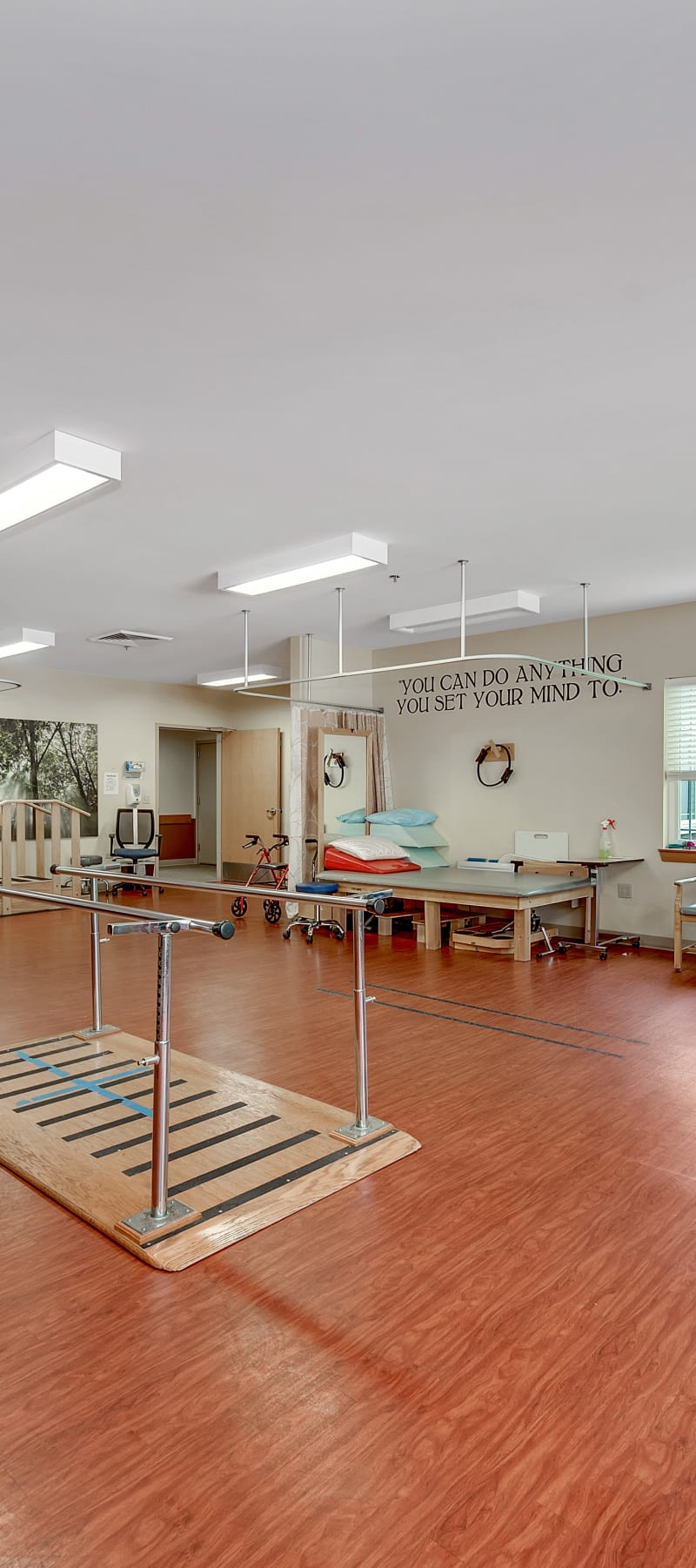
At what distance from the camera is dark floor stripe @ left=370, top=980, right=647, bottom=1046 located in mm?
4625

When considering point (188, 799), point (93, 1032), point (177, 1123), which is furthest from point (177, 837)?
point (177, 1123)

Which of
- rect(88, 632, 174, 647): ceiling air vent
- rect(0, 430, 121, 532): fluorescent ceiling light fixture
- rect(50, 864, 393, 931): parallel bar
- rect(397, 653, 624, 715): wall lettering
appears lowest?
rect(50, 864, 393, 931): parallel bar

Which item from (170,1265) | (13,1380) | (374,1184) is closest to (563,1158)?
(374,1184)

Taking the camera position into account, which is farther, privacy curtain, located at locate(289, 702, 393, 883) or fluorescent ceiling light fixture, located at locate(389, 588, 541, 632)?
privacy curtain, located at locate(289, 702, 393, 883)

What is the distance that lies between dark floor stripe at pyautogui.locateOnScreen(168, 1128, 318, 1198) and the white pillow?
5030 millimetres

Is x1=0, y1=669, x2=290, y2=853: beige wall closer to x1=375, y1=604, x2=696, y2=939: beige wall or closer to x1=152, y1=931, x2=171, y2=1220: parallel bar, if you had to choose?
x1=375, y1=604, x2=696, y2=939: beige wall

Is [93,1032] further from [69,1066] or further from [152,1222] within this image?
[152,1222]

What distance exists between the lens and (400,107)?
1909 millimetres

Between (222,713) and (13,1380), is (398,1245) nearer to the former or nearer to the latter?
(13,1380)

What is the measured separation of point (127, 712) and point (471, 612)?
6155 millimetres

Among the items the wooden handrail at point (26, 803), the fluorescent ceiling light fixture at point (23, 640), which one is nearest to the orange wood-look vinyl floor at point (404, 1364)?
the fluorescent ceiling light fixture at point (23, 640)

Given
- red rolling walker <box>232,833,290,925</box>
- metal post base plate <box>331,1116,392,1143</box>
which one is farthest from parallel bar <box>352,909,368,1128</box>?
red rolling walker <box>232,833,290,925</box>

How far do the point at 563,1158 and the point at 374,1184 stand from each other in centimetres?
70

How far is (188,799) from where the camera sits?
583 inches
